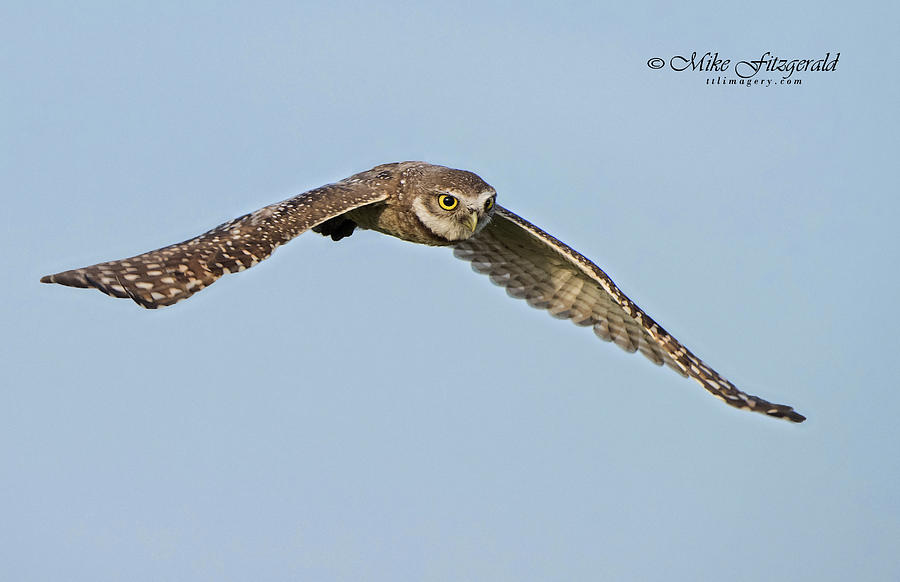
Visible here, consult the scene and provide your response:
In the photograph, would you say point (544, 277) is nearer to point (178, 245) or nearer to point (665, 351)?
point (665, 351)

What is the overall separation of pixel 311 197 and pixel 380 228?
199 cm

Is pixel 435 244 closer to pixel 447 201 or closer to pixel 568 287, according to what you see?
pixel 447 201

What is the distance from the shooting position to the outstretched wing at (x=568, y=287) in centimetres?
1561

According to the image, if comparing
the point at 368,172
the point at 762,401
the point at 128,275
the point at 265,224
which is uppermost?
the point at 368,172

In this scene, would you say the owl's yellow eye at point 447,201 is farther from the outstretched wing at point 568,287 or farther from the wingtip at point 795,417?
the wingtip at point 795,417

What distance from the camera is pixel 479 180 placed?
15328mm

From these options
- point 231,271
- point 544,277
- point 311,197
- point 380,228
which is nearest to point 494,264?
point 544,277

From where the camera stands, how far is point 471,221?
15266 millimetres

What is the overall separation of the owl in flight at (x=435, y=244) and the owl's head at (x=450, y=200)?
12 millimetres

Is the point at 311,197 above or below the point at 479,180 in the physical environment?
below

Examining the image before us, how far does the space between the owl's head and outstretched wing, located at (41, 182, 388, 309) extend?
3.10 feet

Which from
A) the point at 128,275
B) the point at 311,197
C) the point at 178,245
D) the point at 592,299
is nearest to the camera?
the point at 128,275

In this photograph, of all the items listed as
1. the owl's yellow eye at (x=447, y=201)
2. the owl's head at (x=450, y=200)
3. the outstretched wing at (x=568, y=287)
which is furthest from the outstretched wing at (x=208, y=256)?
the outstretched wing at (x=568, y=287)

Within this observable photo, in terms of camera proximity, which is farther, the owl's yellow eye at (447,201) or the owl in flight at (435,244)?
the owl's yellow eye at (447,201)
